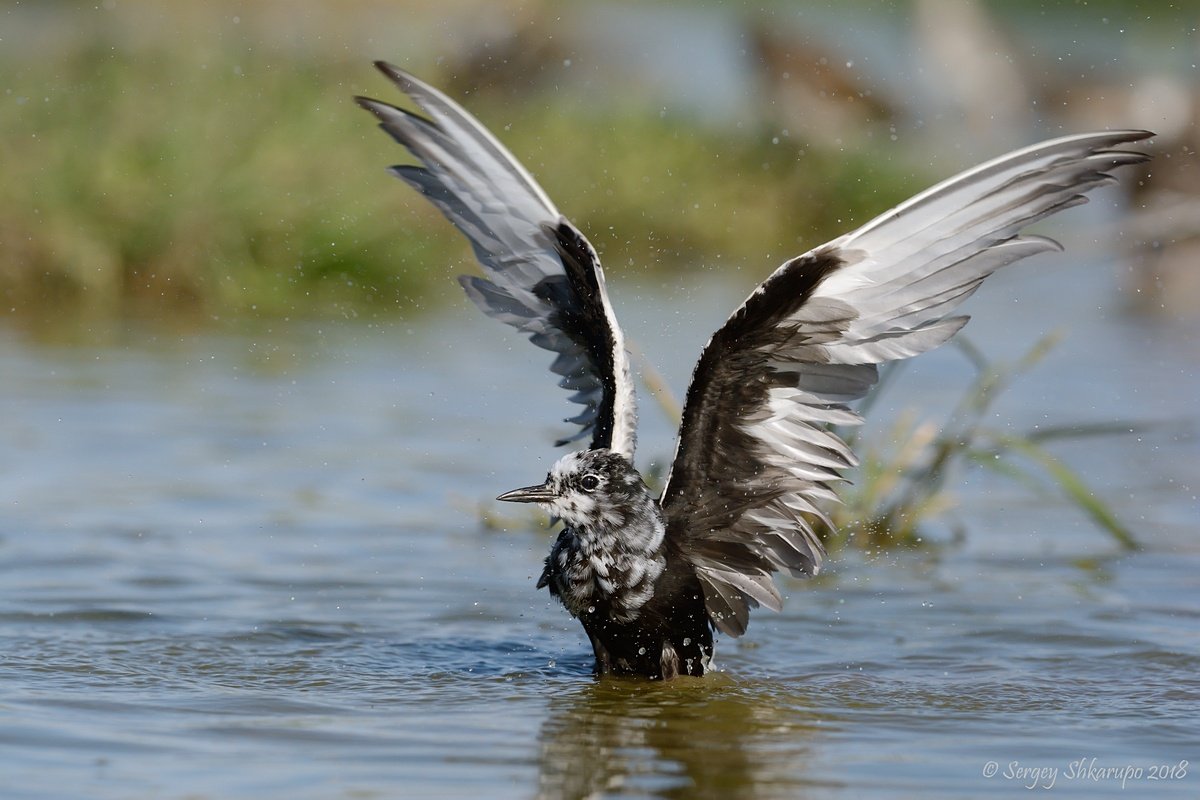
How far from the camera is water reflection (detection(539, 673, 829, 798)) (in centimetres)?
444

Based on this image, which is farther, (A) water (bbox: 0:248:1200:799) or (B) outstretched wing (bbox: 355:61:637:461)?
(B) outstretched wing (bbox: 355:61:637:461)

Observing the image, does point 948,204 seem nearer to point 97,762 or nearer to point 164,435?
point 97,762

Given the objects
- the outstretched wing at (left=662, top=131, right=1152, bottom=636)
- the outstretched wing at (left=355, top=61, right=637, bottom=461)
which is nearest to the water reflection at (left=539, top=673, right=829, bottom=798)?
the outstretched wing at (left=662, top=131, right=1152, bottom=636)

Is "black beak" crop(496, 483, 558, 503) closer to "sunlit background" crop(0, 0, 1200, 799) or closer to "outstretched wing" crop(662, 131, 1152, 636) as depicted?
"outstretched wing" crop(662, 131, 1152, 636)

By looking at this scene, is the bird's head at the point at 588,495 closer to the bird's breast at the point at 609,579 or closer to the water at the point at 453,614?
the bird's breast at the point at 609,579

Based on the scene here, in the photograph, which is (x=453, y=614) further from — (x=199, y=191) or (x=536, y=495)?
(x=199, y=191)

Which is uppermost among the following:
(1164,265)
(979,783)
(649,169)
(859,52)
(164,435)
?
(859,52)

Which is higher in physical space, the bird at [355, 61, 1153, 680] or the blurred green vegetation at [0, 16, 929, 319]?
the blurred green vegetation at [0, 16, 929, 319]

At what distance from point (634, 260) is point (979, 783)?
12.7 metres

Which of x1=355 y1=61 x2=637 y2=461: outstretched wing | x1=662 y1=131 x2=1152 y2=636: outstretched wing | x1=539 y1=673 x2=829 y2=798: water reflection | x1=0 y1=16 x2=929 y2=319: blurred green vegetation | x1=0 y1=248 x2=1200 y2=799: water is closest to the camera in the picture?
x1=539 y1=673 x2=829 y2=798: water reflection

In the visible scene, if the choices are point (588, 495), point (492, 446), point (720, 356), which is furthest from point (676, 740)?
Answer: point (492, 446)

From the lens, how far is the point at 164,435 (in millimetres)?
9305

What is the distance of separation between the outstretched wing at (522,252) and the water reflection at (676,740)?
0.83 metres

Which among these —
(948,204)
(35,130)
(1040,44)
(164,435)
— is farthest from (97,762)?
(1040,44)
